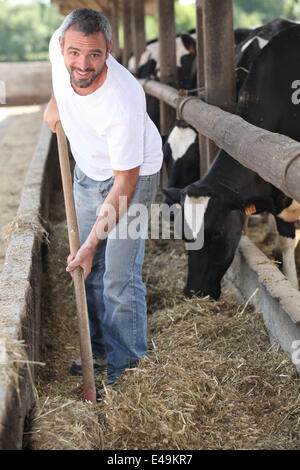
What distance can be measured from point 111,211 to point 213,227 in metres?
1.29

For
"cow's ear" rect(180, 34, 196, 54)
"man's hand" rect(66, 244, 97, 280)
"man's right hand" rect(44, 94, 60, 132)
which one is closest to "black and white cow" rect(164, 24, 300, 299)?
"man's right hand" rect(44, 94, 60, 132)

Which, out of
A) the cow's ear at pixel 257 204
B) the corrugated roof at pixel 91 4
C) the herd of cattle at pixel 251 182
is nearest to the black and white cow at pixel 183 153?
the herd of cattle at pixel 251 182

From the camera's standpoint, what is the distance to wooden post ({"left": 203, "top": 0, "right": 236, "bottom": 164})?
383 cm

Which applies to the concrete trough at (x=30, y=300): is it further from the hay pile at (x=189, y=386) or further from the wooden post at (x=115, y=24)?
the wooden post at (x=115, y=24)

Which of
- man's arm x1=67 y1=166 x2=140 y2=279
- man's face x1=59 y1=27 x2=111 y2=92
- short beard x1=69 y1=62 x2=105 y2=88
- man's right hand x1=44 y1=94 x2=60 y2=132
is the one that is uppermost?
man's face x1=59 y1=27 x2=111 y2=92

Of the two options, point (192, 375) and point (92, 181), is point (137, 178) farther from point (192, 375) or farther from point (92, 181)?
point (192, 375)

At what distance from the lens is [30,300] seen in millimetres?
2842

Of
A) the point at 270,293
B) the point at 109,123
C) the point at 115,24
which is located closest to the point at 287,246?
the point at 270,293

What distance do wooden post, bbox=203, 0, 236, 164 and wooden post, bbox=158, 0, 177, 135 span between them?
2090mm

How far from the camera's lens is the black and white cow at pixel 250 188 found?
145 inches

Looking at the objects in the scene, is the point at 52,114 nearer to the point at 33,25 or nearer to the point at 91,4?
the point at 91,4

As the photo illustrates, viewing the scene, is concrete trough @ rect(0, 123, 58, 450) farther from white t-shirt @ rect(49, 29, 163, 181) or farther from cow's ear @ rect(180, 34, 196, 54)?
cow's ear @ rect(180, 34, 196, 54)

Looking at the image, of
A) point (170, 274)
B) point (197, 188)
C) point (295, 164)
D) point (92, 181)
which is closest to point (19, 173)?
point (170, 274)

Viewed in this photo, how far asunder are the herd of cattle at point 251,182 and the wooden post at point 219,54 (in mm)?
111
